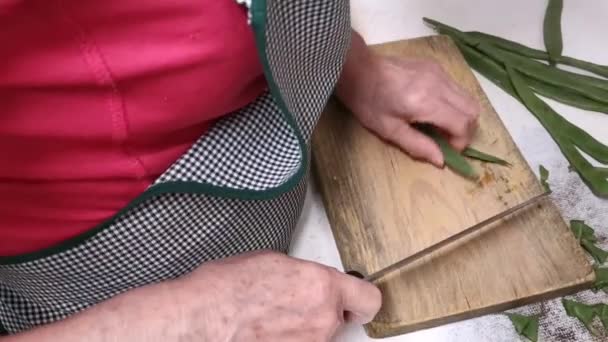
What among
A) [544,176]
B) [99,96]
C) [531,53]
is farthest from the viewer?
[531,53]

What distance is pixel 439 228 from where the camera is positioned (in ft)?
2.46

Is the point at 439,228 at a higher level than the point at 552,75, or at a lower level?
lower

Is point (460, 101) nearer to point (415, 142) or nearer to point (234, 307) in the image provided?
point (415, 142)

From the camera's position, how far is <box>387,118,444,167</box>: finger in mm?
785

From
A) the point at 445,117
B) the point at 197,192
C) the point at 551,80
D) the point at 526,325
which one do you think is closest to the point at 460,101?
the point at 445,117

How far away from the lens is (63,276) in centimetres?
59

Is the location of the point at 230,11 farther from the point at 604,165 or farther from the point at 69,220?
the point at 604,165

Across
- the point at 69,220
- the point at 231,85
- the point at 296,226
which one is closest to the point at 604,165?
the point at 296,226

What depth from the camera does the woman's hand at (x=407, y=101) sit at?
0.78 meters

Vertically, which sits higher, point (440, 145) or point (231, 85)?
point (231, 85)

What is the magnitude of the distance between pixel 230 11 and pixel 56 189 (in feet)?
0.60

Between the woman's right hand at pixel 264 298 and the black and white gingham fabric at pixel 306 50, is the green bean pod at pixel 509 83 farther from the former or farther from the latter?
the woman's right hand at pixel 264 298

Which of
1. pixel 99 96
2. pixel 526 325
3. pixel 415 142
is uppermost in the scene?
pixel 99 96

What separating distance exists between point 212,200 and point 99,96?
138 mm
